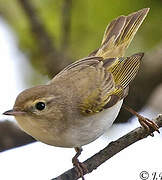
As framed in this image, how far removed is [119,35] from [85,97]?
0.83 m

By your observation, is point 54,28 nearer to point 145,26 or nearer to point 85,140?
point 145,26

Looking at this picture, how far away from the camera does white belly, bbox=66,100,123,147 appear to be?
3.89 metres

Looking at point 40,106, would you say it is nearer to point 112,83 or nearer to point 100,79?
point 100,79

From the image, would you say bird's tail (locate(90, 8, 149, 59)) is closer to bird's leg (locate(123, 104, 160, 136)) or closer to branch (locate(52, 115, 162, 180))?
bird's leg (locate(123, 104, 160, 136))

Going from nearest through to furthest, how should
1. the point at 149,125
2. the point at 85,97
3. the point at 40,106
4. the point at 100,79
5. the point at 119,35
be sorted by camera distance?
the point at 40,106, the point at 149,125, the point at 85,97, the point at 100,79, the point at 119,35

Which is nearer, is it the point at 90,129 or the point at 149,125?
the point at 90,129

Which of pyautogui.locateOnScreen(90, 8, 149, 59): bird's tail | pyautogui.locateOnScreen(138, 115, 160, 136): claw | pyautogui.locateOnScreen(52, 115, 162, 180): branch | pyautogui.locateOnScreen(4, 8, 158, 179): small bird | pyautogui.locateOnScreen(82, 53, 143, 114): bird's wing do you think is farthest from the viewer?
pyautogui.locateOnScreen(90, 8, 149, 59): bird's tail

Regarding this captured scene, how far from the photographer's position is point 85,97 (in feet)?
13.9

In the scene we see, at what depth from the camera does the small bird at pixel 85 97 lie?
383 cm

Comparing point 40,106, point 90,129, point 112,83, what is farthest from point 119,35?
point 40,106

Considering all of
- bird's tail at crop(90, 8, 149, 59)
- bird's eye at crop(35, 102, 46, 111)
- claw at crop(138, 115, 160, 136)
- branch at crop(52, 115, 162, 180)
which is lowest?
branch at crop(52, 115, 162, 180)

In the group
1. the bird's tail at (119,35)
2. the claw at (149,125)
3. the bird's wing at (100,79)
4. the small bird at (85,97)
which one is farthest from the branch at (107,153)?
the bird's tail at (119,35)

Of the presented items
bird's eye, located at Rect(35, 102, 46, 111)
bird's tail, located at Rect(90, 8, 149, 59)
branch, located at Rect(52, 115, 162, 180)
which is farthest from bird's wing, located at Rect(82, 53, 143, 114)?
branch, located at Rect(52, 115, 162, 180)

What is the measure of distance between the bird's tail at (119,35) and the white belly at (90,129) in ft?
2.49
